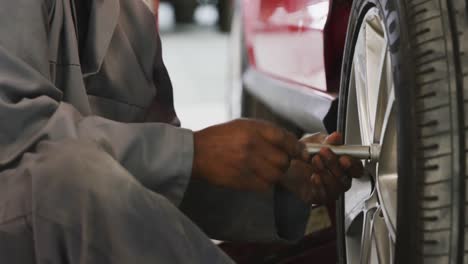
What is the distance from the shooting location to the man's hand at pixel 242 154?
0.96 meters

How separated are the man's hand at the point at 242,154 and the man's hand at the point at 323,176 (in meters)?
0.13

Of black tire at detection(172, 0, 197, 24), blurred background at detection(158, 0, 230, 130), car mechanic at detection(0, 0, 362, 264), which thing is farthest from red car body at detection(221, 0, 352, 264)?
black tire at detection(172, 0, 197, 24)

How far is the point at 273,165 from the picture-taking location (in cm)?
98

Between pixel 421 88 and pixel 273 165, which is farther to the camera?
pixel 273 165

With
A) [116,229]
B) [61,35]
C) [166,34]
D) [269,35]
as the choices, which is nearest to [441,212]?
[116,229]

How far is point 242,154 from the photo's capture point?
0.96m

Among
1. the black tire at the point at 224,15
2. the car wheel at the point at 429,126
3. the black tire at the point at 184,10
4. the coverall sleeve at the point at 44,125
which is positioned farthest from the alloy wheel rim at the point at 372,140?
the black tire at the point at 184,10

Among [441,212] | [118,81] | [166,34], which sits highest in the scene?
[118,81]

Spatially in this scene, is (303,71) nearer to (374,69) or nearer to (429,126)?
(374,69)

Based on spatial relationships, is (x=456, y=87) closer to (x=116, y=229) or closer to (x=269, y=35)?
(x=116, y=229)

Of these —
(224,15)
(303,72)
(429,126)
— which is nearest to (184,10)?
(224,15)

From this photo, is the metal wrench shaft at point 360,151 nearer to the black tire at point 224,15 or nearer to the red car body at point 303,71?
the red car body at point 303,71

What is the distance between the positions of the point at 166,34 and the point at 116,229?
8409mm

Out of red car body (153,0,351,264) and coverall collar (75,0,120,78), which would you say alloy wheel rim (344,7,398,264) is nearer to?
red car body (153,0,351,264)
